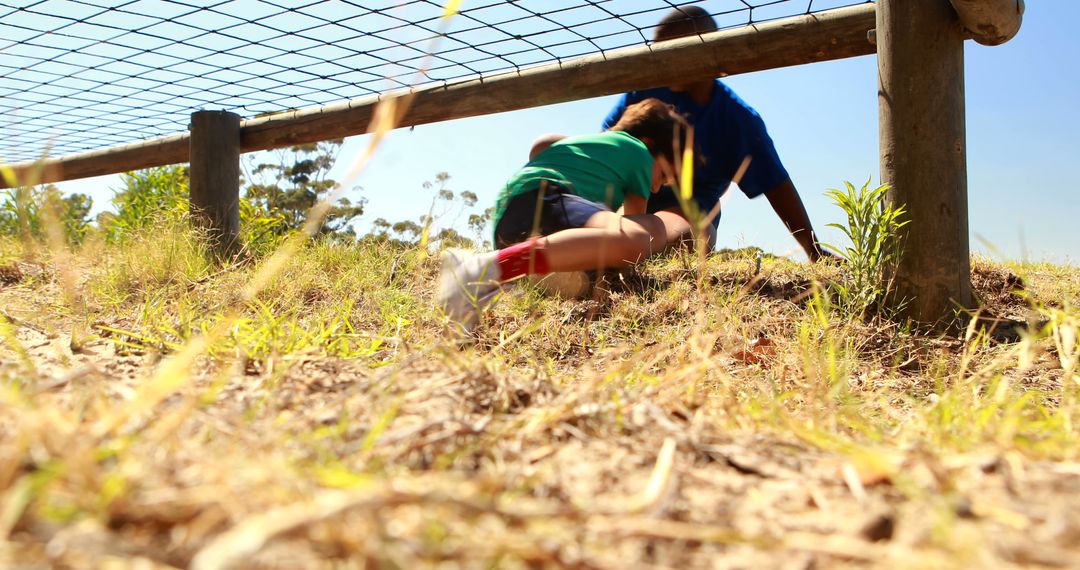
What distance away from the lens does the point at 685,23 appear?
3.44 metres

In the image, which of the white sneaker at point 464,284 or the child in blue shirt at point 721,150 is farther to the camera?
the child in blue shirt at point 721,150

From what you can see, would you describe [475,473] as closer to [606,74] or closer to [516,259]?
[516,259]

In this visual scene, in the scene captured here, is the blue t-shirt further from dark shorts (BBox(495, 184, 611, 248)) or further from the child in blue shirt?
dark shorts (BBox(495, 184, 611, 248))

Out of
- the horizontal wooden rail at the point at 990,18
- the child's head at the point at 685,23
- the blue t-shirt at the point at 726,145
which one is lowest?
the blue t-shirt at the point at 726,145

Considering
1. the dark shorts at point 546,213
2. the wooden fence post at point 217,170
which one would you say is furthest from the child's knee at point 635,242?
the wooden fence post at point 217,170

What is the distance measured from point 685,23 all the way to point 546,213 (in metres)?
1.43

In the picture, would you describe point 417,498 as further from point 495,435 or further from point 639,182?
point 639,182

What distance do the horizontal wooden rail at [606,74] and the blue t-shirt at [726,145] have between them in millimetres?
592

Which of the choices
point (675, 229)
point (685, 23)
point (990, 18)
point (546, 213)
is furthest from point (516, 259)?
point (685, 23)

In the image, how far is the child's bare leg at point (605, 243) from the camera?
2.47 meters

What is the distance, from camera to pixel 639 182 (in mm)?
3166

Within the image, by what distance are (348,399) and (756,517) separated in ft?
1.79

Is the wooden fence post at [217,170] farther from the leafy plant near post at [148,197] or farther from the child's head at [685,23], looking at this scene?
the child's head at [685,23]

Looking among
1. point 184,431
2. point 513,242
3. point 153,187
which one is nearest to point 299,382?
point 184,431
